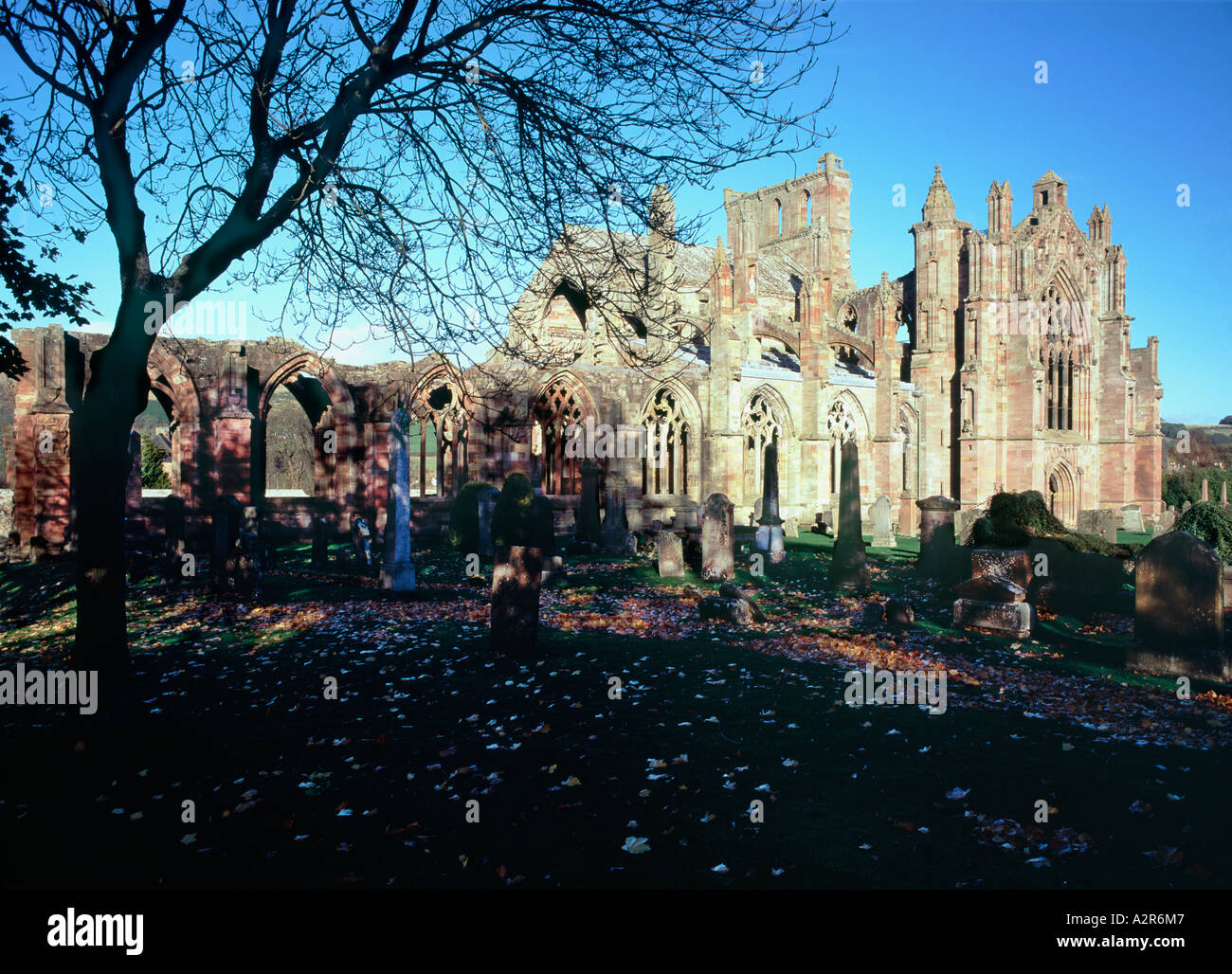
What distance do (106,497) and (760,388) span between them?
23.6 meters

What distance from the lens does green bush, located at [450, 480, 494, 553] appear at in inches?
693

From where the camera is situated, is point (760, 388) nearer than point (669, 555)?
No

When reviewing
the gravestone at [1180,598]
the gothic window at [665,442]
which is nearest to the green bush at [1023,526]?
the gravestone at [1180,598]

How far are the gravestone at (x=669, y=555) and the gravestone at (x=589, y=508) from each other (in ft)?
12.9

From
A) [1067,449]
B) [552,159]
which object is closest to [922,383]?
[1067,449]

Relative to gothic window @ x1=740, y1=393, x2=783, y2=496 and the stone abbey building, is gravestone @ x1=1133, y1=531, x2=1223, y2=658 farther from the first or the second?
gothic window @ x1=740, y1=393, x2=783, y2=496

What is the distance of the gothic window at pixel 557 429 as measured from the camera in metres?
23.5

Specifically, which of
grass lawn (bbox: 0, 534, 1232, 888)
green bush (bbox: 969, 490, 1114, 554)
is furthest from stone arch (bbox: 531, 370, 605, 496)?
grass lawn (bbox: 0, 534, 1232, 888)

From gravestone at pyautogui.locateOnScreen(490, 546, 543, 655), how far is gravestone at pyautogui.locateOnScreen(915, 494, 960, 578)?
942cm

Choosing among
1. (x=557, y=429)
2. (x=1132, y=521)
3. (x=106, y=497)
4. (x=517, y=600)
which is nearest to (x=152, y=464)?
(x=557, y=429)

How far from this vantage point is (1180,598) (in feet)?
24.3

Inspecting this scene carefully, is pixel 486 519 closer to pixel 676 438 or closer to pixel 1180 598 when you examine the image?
pixel 676 438
